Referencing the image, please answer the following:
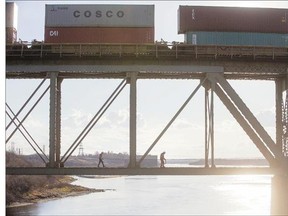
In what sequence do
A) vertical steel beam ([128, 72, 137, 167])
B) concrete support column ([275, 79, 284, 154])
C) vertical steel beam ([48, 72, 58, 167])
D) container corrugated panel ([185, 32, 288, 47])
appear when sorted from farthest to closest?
concrete support column ([275, 79, 284, 154]) → container corrugated panel ([185, 32, 288, 47]) → vertical steel beam ([48, 72, 58, 167]) → vertical steel beam ([128, 72, 137, 167])

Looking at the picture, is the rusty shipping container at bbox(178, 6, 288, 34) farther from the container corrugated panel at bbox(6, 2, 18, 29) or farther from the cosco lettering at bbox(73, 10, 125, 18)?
the container corrugated panel at bbox(6, 2, 18, 29)

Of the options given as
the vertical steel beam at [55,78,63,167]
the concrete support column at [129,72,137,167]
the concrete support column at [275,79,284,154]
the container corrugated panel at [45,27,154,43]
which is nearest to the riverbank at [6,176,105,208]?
the vertical steel beam at [55,78,63,167]

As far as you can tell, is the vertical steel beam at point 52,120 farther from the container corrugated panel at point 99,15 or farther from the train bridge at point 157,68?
the container corrugated panel at point 99,15

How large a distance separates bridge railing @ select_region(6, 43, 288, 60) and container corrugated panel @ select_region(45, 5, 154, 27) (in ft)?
6.20

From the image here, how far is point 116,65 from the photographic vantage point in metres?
24.8

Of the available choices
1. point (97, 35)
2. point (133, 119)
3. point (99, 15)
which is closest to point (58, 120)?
point (133, 119)

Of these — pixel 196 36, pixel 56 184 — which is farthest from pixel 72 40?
pixel 56 184

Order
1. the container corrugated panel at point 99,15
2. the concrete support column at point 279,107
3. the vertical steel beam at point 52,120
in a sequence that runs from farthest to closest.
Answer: the concrete support column at point 279,107 < the container corrugated panel at point 99,15 < the vertical steel beam at point 52,120

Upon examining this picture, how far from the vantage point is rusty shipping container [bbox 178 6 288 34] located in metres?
27.6

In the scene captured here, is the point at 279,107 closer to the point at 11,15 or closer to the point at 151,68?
the point at 151,68

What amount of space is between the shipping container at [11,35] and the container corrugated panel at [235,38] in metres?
10.9

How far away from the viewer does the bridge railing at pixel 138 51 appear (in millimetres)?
24844

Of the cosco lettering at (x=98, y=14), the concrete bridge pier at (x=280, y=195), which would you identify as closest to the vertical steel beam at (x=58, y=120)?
the cosco lettering at (x=98, y=14)
